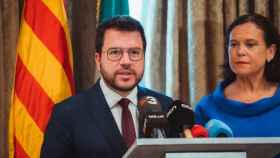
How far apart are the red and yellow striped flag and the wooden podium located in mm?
1334

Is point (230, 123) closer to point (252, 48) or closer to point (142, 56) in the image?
point (252, 48)

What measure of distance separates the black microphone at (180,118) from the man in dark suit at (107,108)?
390 mm

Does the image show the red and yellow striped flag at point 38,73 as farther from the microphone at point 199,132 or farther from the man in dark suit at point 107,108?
the microphone at point 199,132

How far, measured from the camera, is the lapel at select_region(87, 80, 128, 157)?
185 centimetres

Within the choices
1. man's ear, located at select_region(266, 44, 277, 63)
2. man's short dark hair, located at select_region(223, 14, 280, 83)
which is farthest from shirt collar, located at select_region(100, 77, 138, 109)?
man's ear, located at select_region(266, 44, 277, 63)

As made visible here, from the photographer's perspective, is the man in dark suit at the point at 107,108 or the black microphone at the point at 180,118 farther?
the man in dark suit at the point at 107,108

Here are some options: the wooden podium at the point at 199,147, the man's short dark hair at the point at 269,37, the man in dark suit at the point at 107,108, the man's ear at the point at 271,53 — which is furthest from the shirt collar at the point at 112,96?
the wooden podium at the point at 199,147

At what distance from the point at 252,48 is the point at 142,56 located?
45 centimetres

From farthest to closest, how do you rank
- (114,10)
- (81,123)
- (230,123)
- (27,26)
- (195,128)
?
(114,10) → (27,26) → (230,123) → (81,123) → (195,128)

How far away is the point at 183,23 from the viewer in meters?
2.84

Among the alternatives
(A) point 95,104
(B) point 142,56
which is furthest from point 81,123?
(B) point 142,56

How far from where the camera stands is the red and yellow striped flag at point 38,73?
2.40 m

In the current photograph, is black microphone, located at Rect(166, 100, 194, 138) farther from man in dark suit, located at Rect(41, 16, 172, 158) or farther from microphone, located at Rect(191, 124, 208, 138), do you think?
man in dark suit, located at Rect(41, 16, 172, 158)

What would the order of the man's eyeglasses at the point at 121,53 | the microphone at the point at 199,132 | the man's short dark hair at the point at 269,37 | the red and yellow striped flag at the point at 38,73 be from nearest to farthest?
the microphone at the point at 199,132, the man's eyeglasses at the point at 121,53, the man's short dark hair at the point at 269,37, the red and yellow striped flag at the point at 38,73
